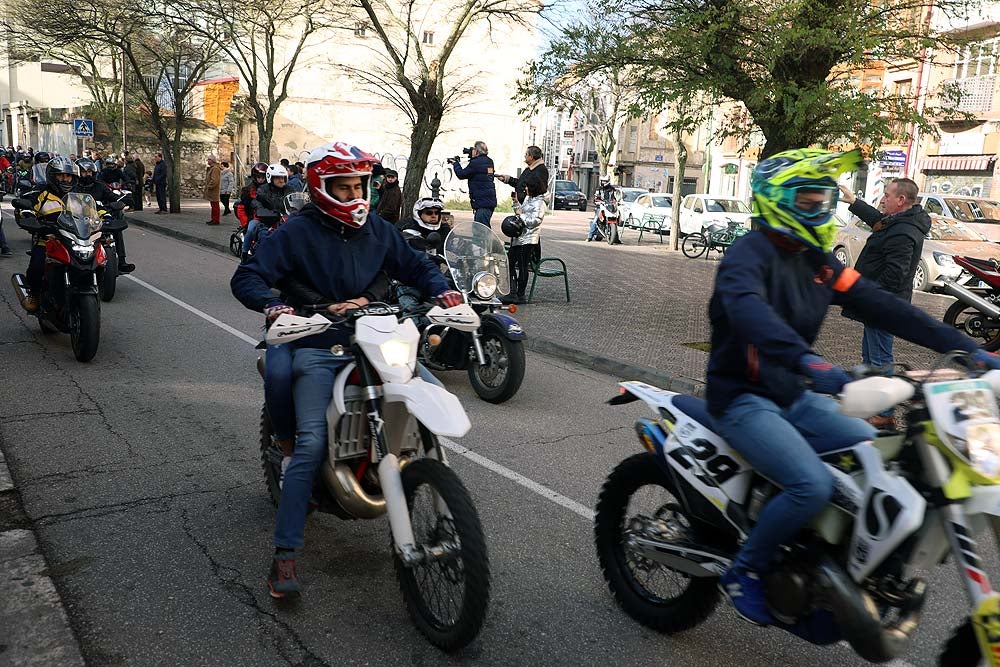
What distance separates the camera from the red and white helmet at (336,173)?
3.72m

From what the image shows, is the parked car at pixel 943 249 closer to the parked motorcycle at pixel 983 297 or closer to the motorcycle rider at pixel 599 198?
the parked motorcycle at pixel 983 297

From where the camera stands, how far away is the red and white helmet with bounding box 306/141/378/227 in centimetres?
372

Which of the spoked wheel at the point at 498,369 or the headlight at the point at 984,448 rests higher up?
the headlight at the point at 984,448

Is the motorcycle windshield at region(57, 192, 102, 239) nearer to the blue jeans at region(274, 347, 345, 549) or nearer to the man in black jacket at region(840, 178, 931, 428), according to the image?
the blue jeans at region(274, 347, 345, 549)

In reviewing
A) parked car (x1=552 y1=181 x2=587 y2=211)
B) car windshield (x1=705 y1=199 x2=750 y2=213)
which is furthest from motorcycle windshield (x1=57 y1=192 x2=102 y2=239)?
parked car (x1=552 y1=181 x2=587 y2=211)

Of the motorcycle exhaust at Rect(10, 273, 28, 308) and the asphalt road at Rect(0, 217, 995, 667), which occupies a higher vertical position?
the motorcycle exhaust at Rect(10, 273, 28, 308)

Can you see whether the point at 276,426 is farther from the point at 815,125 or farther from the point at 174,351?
the point at 815,125

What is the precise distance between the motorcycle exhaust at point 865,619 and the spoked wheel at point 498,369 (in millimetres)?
4323

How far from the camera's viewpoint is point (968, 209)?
1959 centimetres

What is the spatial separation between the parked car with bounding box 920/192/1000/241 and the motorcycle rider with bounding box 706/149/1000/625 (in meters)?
17.6

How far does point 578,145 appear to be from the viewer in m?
90.5

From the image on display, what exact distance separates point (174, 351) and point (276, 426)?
5113 millimetres

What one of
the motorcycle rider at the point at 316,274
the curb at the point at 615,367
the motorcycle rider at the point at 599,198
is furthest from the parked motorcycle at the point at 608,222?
the motorcycle rider at the point at 316,274


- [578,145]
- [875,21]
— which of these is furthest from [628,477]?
[578,145]
